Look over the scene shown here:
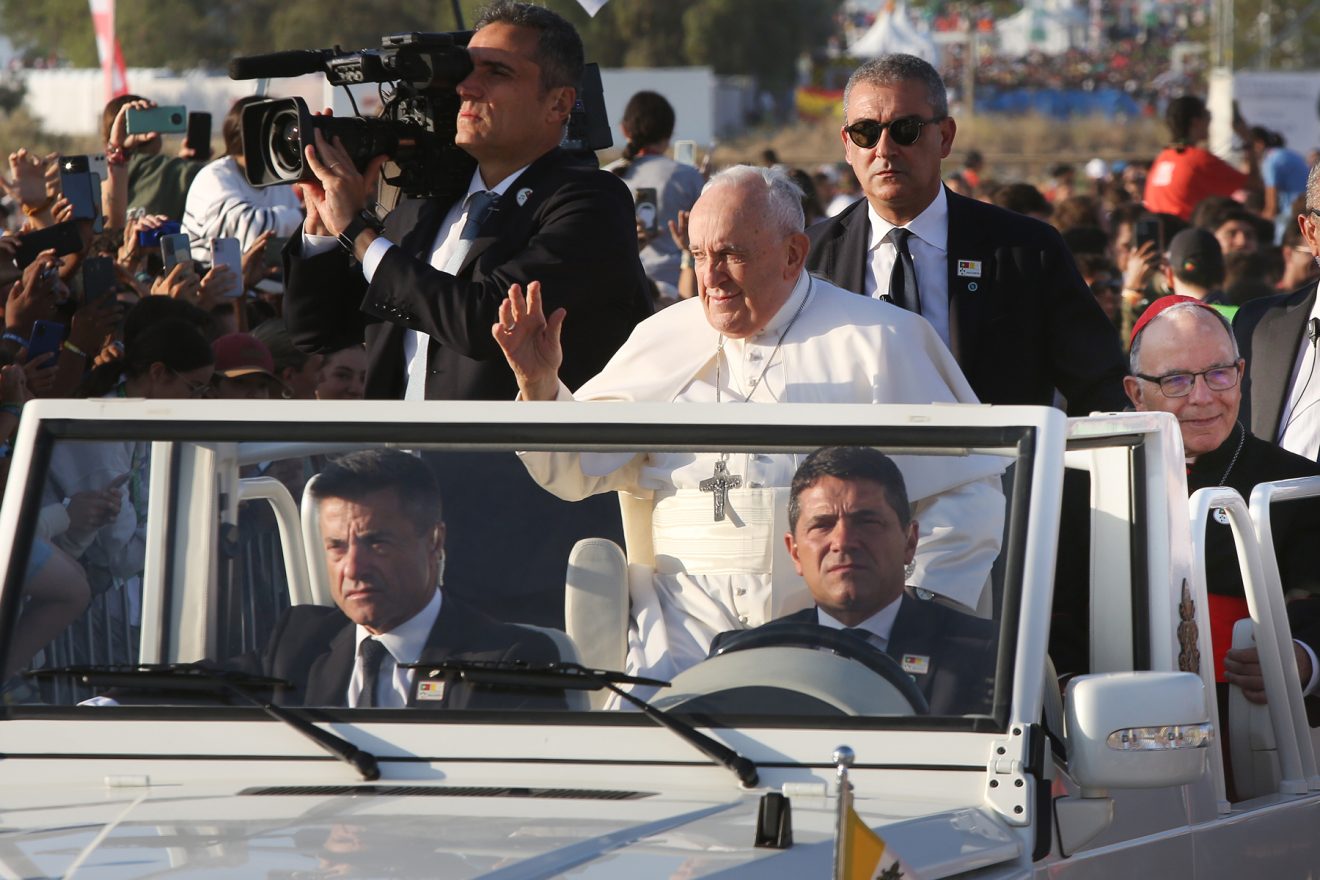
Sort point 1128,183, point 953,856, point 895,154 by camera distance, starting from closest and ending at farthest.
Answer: point 953,856, point 895,154, point 1128,183

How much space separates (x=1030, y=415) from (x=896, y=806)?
0.65 m

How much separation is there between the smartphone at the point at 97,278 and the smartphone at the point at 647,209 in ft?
11.8

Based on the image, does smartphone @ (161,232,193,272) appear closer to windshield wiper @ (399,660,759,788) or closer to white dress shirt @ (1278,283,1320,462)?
white dress shirt @ (1278,283,1320,462)

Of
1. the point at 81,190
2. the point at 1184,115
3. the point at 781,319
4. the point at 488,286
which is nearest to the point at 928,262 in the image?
the point at 781,319

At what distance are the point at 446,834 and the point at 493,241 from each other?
7.76 ft

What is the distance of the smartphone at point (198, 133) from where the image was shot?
30.7 ft

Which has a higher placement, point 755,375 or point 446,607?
point 755,375

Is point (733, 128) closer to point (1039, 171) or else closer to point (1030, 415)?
point (1039, 171)

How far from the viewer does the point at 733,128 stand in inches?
2581

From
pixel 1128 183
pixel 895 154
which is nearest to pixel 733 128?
pixel 1128 183

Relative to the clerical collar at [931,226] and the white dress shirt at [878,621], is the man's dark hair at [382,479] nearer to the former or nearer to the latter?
the white dress shirt at [878,621]

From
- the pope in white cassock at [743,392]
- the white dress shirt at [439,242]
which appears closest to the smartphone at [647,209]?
the white dress shirt at [439,242]

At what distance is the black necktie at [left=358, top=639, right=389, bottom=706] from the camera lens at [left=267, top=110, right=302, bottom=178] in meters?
1.81

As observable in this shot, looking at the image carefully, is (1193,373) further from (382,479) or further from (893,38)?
(893,38)
